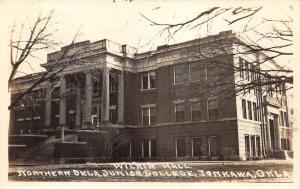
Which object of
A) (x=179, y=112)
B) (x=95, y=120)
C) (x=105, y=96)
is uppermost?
(x=105, y=96)

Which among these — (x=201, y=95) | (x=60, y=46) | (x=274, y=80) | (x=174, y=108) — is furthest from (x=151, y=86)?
(x=274, y=80)

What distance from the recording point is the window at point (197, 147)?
28.0 ft

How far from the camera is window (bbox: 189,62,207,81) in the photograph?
8086mm

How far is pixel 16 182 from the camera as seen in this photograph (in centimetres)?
853

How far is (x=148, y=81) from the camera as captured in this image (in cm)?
931

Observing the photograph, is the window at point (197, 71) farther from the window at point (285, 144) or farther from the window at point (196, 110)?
the window at point (285, 144)

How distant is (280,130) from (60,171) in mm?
4912

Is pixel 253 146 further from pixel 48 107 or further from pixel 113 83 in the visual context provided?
pixel 48 107

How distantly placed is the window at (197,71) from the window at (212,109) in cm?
57

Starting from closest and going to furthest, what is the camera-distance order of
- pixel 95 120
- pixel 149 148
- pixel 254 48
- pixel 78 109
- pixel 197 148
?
pixel 254 48, pixel 197 148, pixel 149 148, pixel 78 109, pixel 95 120

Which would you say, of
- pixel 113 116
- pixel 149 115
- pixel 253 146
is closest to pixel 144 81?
pixel 149 115

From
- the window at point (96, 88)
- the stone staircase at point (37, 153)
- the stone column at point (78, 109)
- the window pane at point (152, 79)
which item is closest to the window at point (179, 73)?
the window pane at point (152, 79)

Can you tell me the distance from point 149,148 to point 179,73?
73.5 inches

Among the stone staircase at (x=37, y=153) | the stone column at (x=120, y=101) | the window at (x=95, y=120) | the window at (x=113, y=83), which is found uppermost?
the window at (x=113, y=83)
